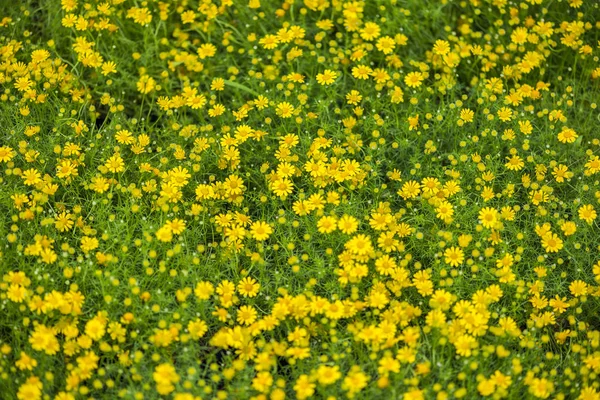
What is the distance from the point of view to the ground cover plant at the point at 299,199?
130 inches

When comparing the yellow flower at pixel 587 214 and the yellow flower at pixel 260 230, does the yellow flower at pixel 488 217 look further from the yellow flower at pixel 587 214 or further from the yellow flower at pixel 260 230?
the yellow flower at pixel 260 230

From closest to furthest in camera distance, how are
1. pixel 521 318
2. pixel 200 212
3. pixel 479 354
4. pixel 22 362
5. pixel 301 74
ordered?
pixel 22 362 → pixel 479 354 → pixel 521 318 → pixel 200 212 → pixel 301 74

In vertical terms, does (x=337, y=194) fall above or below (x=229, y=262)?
above

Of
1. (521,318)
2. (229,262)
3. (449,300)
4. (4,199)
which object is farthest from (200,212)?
(521,318)

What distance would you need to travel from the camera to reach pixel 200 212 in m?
3.84

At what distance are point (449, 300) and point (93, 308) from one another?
153cm

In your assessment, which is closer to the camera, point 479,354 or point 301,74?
point 479,354

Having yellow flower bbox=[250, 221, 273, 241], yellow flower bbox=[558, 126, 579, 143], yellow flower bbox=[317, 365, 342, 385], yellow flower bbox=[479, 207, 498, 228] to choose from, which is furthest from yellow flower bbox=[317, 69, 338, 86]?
yellow flower bbox=[317, 365, 342, 385]

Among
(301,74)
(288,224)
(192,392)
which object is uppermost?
(301,74)

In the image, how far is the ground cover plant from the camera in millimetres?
3293

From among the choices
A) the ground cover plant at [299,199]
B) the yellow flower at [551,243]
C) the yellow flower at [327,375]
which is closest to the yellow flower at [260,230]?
the ground cover plant at [299,199]

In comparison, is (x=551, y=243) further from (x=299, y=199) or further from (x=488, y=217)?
(x=299, y=199)

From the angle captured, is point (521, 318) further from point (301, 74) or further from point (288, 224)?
point (301, 74)

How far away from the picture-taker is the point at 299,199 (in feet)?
12.5
